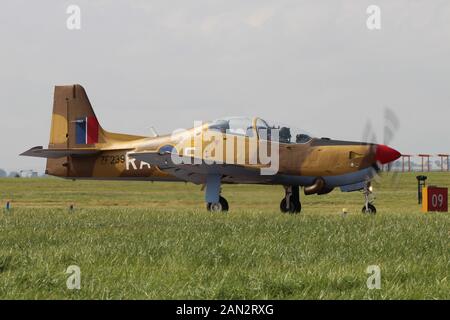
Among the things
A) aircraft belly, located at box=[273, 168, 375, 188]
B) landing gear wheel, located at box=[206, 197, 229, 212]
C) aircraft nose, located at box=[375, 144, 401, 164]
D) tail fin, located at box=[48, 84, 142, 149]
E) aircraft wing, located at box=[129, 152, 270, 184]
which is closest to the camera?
aircraft nose, located at box=[375, 144, 401, 164]

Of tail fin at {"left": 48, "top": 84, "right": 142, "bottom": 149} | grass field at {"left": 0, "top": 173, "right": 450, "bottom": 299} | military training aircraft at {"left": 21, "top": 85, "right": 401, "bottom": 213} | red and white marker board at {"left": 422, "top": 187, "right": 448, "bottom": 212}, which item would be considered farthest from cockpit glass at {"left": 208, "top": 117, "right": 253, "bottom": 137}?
red and white marker board at {"left": 422, "top": 187, "right": 448, "bottom": 212}

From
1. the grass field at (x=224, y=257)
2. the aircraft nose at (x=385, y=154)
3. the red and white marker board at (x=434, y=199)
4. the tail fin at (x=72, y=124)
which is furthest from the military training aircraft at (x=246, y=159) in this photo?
the grass field at (x=224, y=257)

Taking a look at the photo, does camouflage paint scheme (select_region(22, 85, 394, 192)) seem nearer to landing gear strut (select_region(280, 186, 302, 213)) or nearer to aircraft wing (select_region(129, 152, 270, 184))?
aircraft wing (select_region(129, 152, 270, 184))

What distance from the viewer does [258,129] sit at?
21.9m

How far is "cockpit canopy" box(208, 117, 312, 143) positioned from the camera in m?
22.0

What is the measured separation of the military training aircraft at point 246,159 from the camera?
70.4 feet

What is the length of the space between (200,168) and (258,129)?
2464mm

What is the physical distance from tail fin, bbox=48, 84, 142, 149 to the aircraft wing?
4462 mm

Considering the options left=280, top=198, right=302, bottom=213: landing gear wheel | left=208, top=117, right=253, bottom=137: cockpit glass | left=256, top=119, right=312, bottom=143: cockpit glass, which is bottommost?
left=280, top=198, right=302, bottom=213: landing gear wheel

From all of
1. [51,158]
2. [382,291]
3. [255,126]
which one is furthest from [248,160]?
[382,291]

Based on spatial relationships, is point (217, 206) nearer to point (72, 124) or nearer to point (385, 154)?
point (385, 154)

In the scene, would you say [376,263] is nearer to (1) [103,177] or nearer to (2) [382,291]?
(2) [382,291]

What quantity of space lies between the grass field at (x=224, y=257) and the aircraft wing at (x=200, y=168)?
5.88 meters

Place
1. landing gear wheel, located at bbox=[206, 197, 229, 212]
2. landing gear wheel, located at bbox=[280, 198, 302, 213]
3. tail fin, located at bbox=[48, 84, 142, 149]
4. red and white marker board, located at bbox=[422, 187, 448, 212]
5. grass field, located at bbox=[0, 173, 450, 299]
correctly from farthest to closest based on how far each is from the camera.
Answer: tail fin, located at bbox=[48, 84, 142, 149], red and white marker board, located at bbox=[422, 187, 448, 212], landing gear wheel, located at bbox=[280, 198, 302, 213], landing gear wheel, located at bbox=[206, 197, 229, 212], grass field, located at bbox=[0, 173, 450, 299]
